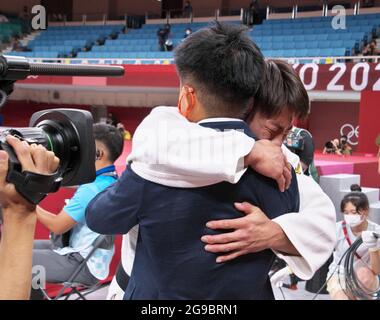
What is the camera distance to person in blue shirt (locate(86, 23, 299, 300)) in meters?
0.79

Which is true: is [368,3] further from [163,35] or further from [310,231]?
[310,231]

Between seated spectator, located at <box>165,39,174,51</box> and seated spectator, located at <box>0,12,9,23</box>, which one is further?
seated spectator, located at <box>0,12,9,23</box>

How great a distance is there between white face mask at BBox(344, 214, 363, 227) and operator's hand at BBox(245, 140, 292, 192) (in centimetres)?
198

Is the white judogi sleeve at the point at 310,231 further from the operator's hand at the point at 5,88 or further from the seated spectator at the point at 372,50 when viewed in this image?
the seated spectator at the point at 372,50

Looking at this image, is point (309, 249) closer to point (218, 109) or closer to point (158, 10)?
point (218, 109)

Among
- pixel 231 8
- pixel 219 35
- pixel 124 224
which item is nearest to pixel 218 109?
pixel 219 35

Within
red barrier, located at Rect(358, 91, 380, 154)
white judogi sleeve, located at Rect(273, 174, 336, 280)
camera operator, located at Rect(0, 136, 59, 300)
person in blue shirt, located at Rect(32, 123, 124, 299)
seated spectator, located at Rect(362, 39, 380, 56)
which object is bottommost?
red barrier, located at Rect(358, 91, 380, 154)

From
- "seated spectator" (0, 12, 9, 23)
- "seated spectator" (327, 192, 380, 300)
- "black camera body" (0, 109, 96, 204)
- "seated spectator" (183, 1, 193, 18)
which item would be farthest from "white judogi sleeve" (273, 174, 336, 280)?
"seated spectator" (0, 12, 9, 23)

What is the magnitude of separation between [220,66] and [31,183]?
319 mm

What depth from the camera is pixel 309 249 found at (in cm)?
87

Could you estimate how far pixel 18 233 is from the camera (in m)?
0.65

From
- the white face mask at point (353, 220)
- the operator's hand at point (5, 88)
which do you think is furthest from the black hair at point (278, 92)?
the white face mask at point (353, 220)

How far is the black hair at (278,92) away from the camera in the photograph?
0.91 meters

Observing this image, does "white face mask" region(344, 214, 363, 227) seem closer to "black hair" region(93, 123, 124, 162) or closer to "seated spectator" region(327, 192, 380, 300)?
"seated spectator" region(327, 192, 380, 300)
